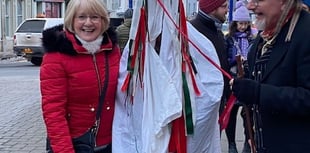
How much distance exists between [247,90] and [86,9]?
3.46ft

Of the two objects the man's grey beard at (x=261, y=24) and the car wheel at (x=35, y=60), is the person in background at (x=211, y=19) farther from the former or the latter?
the car wheel at (x=35, y=60)

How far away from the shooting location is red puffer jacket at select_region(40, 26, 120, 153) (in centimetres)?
323

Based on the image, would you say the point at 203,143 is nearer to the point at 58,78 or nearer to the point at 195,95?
the point at 195,95

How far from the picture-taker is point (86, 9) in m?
3.30

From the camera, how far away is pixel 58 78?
3.22m

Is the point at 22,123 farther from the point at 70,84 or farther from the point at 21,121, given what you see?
the point at 70,84

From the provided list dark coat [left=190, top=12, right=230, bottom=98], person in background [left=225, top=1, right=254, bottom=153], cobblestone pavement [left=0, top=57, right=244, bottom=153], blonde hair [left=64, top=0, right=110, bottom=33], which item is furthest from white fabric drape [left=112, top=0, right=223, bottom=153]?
cobblestone pavement [left=0, top=57, right=244, bottom=153]

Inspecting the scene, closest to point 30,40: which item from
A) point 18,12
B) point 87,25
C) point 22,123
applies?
point 18,12

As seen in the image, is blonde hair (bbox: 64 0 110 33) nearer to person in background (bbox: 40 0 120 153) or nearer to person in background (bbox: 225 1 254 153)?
person in background (bbox: 40 0 120 153)

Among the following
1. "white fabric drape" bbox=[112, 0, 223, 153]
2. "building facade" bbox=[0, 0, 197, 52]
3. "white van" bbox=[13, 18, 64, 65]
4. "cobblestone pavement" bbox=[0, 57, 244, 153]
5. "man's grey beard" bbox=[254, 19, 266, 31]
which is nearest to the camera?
"man's grey beard" bbox=[254, 19, 266, 31]

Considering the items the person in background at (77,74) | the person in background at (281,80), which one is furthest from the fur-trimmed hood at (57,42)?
the person in background at (281,80)

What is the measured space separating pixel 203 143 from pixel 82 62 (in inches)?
31.5

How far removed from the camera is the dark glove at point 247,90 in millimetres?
2730

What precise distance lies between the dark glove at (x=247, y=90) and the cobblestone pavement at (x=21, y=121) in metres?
4.82
